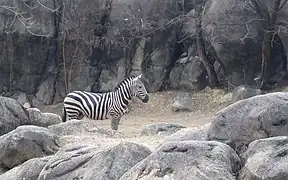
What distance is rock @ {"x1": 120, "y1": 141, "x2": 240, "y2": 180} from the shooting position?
443 cm

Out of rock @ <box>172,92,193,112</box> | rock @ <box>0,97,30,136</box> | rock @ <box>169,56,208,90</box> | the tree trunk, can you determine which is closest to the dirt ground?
rock @ <box>172,92,193,112</box>

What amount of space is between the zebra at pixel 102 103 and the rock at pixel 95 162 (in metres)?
6.15

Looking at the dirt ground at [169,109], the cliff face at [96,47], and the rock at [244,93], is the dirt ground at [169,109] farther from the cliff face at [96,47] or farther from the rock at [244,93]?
the cliff face at [96,47]

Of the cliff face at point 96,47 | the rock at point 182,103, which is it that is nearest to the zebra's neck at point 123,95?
the rock at point 182,103

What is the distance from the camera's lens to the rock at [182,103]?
1498cm

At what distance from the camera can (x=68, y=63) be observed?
17297 mm

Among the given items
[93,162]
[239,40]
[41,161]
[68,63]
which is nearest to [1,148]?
[41,161]

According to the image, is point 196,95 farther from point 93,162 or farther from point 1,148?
point 93,162

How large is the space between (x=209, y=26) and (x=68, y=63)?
3.98 meters

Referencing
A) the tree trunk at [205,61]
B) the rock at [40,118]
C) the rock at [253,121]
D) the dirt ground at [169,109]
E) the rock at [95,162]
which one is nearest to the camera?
the rock at [95,162]

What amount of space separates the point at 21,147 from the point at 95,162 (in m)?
1.62

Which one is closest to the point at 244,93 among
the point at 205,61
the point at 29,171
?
the point at 205,61

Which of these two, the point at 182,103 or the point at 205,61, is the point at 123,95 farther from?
the point at 205,61

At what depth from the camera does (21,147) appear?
6.73m
